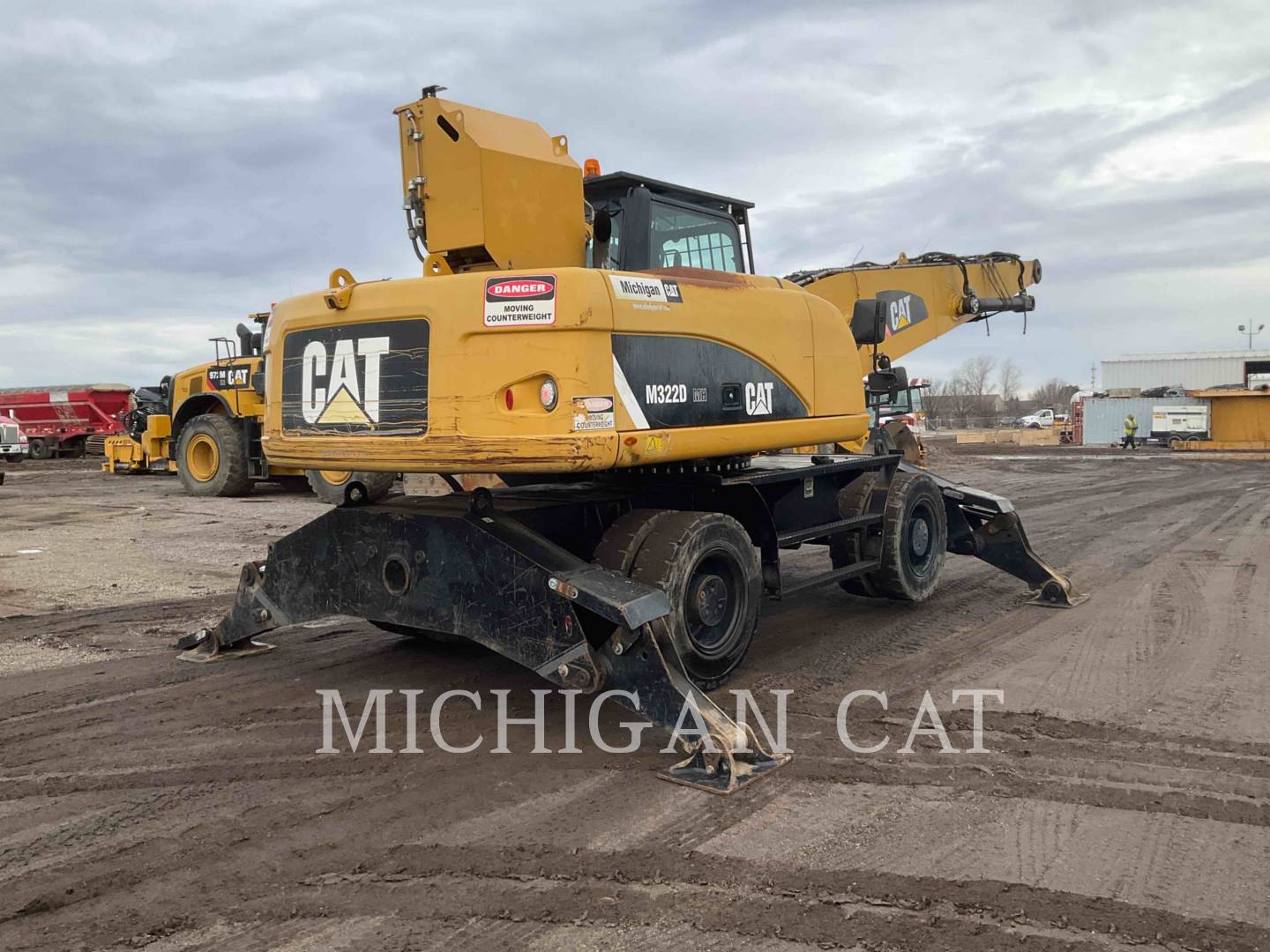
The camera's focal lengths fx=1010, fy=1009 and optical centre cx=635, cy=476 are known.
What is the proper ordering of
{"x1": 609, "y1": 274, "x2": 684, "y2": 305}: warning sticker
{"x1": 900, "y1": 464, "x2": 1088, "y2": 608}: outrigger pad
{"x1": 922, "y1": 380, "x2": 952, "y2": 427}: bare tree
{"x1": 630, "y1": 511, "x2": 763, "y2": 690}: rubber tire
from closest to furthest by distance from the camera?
{"x1": 609, "y1": 274, "x2": 684, "y2": 305}: warning sticker → {"x1": 630, "y1": 511, "x2": 763, "y2": 690}: rubber tire → {"x1": 900, "y1": 464, "x2": 1088, "y2": 608}: outrigger pad → {"x1": 922, "y1": 380, "x2": 952, "y2": 427}: bare tree

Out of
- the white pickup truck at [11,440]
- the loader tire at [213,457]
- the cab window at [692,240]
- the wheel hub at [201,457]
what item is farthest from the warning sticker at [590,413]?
the white pickup truck at [11,440]

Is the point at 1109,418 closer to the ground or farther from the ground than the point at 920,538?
farther from the ground

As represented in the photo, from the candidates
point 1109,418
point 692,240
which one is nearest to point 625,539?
point 692,240

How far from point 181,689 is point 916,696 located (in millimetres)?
4094

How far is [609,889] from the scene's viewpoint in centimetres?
338

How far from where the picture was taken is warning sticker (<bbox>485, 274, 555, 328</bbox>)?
457 cm

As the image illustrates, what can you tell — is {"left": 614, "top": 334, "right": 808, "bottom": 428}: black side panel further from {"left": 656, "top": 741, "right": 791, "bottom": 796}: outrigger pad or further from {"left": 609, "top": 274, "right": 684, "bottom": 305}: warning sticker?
{"left": 656, "top": 741, "right": 791, "bottom": 796}: outrigger pad

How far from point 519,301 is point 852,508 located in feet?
12.0

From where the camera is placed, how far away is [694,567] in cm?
524

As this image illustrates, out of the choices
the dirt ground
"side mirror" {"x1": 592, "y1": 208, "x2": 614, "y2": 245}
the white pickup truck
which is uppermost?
"side mirror" {"x1": 592, "y1": 208, "x2": 614, "y2": 245}

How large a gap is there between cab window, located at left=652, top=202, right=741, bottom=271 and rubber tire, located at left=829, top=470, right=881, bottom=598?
2048 millimetres

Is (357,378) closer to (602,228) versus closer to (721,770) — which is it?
(602,228)

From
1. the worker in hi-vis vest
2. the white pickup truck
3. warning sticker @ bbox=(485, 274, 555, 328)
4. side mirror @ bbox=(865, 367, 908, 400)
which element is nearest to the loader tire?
side mirror @ bbox=(865, 367, 908, 400)

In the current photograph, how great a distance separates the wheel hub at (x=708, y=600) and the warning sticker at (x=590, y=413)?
1.18m
